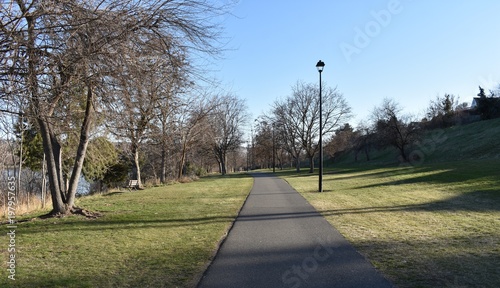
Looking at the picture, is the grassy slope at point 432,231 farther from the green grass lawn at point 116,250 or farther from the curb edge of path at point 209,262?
the green grass lawn at point 116,250

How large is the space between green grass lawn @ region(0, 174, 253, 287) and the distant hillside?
3610 centimetres

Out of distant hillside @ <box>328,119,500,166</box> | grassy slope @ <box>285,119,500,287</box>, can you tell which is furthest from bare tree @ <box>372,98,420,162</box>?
grassy slope @ <box>285,119,500,287</box>

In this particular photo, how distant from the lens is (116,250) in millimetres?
6664

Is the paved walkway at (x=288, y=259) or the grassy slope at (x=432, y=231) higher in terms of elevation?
the paved walkway at (x=288, y=259)

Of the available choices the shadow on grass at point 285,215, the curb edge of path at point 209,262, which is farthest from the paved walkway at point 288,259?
the shadow on grass at point 285,215

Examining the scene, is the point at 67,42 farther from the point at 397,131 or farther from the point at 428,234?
the point at 397,131

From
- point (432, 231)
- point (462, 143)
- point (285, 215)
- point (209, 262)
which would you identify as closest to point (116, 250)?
point (209, 262)

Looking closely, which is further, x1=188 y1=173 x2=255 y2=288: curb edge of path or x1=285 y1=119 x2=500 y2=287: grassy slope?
x1=285 y1=119 x2=500 y2=287: grassy slope

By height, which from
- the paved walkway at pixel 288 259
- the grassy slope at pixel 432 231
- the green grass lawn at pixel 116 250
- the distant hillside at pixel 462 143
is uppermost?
the distant hillside at pixel 462 143

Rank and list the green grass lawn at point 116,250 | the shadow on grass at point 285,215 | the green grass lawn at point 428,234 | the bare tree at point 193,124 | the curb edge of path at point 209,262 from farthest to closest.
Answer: the bare tree at point 193,124 → the shadow on grass at point 285,215 → the green grass lawn at point 428,234 → the green grass lawn at point 116,250 → the curb edge of path at point 209,262

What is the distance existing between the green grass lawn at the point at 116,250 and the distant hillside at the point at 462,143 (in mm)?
36097

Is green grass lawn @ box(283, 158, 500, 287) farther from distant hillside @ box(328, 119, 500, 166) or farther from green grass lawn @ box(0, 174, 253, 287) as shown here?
distant hillside @ box(328, 119, 500, 166)

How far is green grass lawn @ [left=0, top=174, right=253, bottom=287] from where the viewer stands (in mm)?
5039

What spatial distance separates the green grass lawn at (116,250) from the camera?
198 inches
